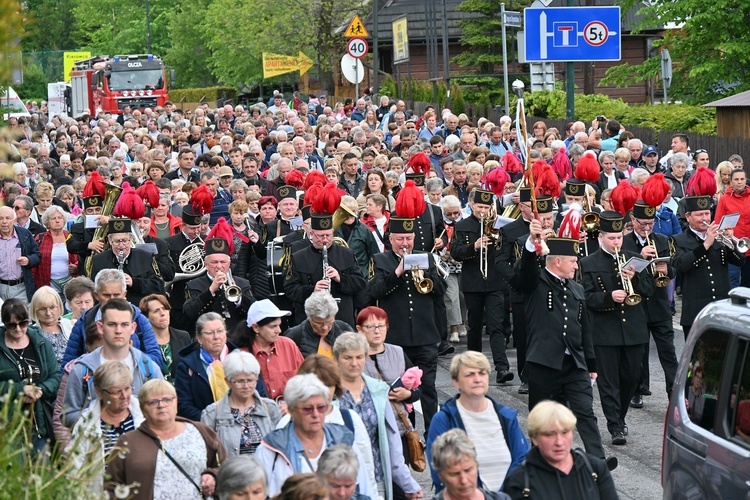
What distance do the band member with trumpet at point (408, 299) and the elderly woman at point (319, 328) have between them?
1905mm

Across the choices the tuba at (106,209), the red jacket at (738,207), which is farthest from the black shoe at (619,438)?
the red jacket at (738,207)

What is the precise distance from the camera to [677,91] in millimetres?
34312

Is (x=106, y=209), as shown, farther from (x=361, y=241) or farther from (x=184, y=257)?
(x=361, y=241)

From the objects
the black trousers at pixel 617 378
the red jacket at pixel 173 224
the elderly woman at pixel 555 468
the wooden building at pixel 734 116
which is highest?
the wooden building at pixel 734 116

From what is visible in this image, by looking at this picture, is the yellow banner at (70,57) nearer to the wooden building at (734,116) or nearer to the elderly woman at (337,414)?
the wooden building at (734,116)

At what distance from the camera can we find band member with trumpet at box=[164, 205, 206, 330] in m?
12.3

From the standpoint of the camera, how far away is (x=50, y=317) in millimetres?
10273

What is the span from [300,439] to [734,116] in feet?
63.4

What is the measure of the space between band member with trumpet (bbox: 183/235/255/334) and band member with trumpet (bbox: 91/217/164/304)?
2.20ft

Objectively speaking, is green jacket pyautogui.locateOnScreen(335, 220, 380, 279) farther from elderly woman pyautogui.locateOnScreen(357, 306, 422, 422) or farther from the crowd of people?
elderly woman pyautogui.locateOnScreen(357, 306, 422, 422)

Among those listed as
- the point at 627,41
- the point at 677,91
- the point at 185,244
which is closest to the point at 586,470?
the point at 185,244

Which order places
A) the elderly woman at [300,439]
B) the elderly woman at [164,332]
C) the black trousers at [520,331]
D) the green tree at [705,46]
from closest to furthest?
the elderly woman at [300,439] < the elderly woman at [164,332] < the black trousers at [520,331] < the green tree at [705,46]

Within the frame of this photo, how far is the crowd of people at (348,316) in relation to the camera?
7422 mm

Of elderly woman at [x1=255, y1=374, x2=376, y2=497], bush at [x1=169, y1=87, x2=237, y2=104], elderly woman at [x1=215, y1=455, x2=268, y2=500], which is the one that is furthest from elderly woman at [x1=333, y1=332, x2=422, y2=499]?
bush at [x1=169, y1=87, x2=237, y2=104]
